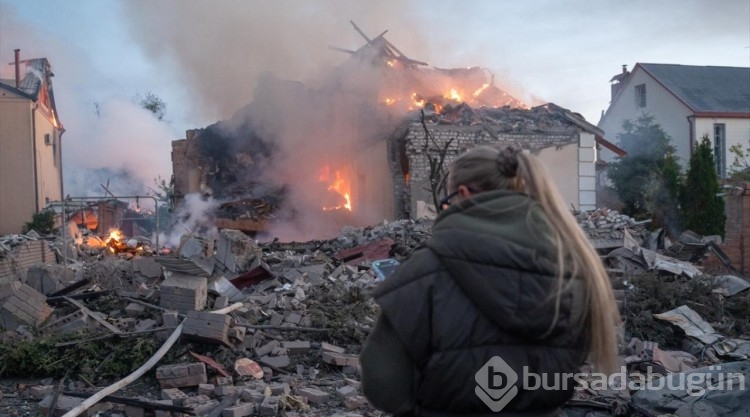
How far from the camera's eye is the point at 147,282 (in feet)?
34.4

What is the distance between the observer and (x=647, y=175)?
2375 cm

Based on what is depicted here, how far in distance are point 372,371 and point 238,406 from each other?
4478 millimetres

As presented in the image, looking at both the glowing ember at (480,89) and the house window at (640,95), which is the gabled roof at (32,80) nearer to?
the glowing ember at (480,89)

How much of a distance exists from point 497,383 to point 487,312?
211 mm

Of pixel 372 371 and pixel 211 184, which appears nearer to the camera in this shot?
pixel 372 371

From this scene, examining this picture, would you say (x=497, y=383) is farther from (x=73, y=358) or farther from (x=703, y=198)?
(x=703, y=198)


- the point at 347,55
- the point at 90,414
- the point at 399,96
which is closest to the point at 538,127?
the point at 399,96

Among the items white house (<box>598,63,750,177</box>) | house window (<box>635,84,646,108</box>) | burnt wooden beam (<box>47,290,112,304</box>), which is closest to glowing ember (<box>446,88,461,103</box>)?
white house (<box>598,63,750,177</box>)

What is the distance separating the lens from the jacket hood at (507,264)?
5.88 feet

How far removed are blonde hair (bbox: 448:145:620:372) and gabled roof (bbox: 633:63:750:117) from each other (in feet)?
94.3

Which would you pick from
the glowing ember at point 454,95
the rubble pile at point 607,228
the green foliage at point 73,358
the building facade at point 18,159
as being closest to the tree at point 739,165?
the rubble pile at point 607,228

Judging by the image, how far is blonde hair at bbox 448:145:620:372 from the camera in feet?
6.21

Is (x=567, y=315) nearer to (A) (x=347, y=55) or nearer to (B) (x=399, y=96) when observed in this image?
(B) (x=399, y=96)

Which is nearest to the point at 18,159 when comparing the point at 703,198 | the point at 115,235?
the point at 115,235
